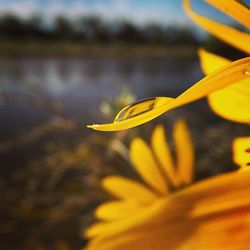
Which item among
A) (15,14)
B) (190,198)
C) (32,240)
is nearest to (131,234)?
(190,198)

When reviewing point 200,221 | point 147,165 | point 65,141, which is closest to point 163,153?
point 147,165

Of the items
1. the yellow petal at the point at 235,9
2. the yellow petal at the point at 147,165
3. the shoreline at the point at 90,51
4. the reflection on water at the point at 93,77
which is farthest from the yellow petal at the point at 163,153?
the shoreline at the point at 90,51

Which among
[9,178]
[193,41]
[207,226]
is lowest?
[207,226]

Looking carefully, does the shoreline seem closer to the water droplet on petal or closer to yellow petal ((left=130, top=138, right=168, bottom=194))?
yellow petal ((left=130, top=138, right=168, bottom=194))

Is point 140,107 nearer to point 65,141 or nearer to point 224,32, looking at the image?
point 224,32

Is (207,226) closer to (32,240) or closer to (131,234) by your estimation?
(131,234)

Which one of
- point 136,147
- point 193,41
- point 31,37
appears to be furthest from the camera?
point 31,37

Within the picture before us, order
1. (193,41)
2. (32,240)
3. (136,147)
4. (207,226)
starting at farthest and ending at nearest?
1. (193,41)
2. (32,240)
3. (136,147)
4. (207,226)

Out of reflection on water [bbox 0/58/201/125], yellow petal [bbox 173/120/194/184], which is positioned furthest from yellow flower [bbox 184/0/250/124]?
reflection on water [bbox 0/58/201/125]
